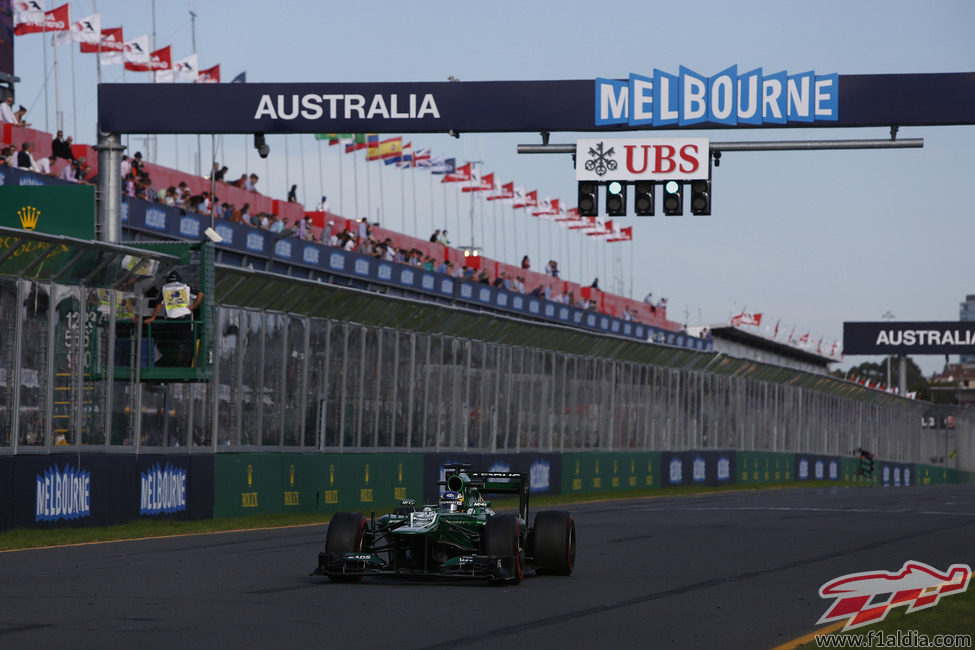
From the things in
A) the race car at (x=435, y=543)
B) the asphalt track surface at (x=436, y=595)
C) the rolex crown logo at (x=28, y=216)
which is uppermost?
the rolex crown logo at (x=28, y=216)

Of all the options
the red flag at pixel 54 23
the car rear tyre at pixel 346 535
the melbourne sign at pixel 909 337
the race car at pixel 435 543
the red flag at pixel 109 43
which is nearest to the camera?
the race car at pixel 435 543

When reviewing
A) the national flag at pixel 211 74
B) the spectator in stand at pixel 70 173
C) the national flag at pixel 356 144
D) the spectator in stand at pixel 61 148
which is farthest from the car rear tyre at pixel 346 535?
the national flag at pixel 356 144

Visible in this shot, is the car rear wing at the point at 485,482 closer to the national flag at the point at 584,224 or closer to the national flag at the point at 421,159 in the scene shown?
the national flag at the point at 421,159

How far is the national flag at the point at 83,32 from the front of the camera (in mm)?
39625

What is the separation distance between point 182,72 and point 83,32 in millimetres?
3895

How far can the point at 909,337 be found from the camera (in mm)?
92625

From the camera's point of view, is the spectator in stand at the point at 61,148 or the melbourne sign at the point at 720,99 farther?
the spectator in stand at the point at 61,148

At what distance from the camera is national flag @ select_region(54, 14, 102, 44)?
1560 inches

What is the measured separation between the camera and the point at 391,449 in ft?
102

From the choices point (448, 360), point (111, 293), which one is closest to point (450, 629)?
point (111, 293)

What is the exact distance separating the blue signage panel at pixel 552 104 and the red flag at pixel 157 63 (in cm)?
1965

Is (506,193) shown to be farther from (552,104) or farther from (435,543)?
(435,543)

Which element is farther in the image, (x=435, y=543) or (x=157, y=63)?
(x=157, y=63)

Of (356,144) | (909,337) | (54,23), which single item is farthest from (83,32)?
(909,337)
